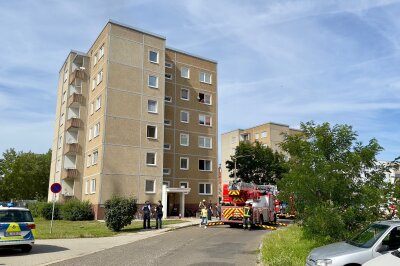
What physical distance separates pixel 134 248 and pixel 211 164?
30063 mm

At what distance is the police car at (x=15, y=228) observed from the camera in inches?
528

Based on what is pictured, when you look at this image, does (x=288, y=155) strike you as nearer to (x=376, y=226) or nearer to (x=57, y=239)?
(x=376, y=226)

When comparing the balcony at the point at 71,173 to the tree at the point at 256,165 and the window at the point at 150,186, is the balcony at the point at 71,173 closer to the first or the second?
the window at the point at 150,186

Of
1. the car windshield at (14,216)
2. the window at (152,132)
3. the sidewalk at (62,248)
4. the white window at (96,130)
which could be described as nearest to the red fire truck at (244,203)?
the sidewalk at (62,248)

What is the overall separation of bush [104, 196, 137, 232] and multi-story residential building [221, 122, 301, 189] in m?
47.1

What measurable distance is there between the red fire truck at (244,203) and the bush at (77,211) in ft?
40.2

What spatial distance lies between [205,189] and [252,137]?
35642 mm

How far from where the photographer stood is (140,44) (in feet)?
131

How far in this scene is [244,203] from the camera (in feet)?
95.1

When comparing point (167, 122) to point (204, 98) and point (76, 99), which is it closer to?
point (204, 98)

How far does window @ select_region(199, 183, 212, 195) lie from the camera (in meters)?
44.0

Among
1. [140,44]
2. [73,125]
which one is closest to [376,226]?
[140,44]

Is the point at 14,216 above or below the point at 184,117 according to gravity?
below

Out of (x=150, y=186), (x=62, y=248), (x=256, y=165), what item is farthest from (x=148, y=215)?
(x=256, y=165)
